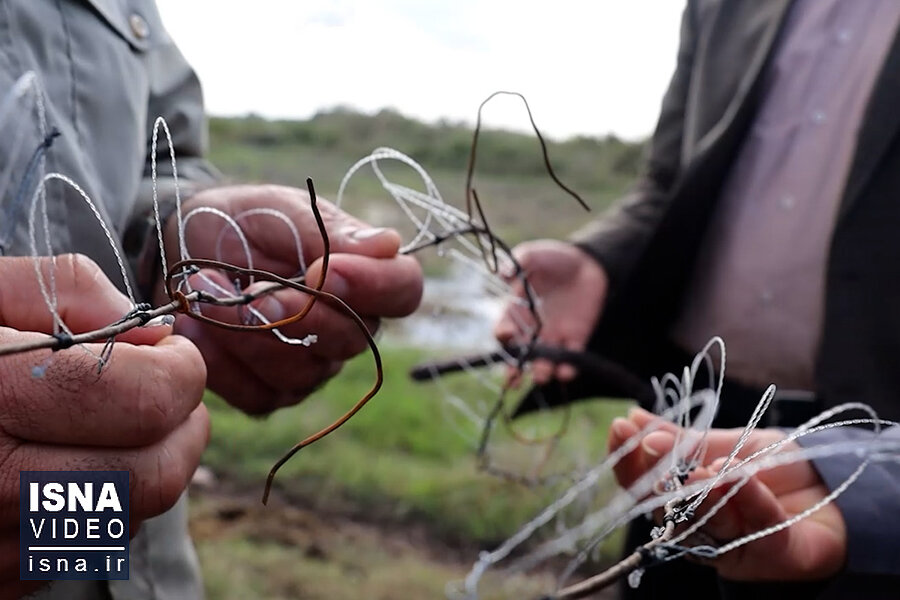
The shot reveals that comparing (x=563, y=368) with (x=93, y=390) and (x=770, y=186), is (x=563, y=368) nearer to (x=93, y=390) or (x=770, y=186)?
(x=770, y=186)

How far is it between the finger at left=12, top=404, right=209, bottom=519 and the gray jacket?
257 mm

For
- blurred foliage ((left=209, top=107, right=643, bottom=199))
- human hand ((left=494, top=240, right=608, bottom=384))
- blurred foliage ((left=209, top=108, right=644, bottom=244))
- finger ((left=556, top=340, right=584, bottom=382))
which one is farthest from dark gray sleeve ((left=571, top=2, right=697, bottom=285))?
blurred foliage ((left=209, top=107, right=643, bottom=199))

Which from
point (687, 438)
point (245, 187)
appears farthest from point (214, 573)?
point (687, 438)

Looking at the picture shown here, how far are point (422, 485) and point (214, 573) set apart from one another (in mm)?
714

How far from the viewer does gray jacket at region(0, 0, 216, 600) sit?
2.28ft

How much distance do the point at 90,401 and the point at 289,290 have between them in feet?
0.87

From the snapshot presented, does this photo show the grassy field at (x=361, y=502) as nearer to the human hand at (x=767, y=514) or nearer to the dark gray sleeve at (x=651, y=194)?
the dark gray sleeve at (x=651, y=194)

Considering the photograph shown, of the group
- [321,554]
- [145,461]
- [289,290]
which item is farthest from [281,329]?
[321,554]

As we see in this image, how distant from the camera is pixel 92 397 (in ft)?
1.61

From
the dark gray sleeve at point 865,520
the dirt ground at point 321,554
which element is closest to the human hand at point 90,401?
the dark gray sleeve at point 865,520

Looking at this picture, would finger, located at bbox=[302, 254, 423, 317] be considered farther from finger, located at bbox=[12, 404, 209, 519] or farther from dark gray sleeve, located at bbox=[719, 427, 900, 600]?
dark gray sleeve, located at bbox=[719, 427, 900, 600]

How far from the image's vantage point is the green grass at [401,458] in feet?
7.77

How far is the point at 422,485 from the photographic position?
247 cm

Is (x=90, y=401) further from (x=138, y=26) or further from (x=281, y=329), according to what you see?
(x=138, y=26)
